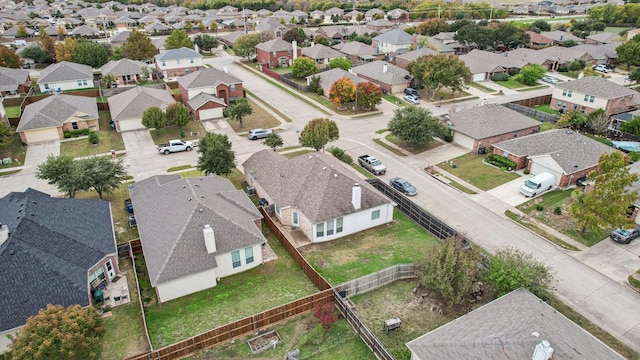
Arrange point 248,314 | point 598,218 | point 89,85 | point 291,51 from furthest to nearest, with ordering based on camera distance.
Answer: point 291,51 < point 89,85 < point 598,218 < point 248,314

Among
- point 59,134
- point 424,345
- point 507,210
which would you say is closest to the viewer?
point 424,345

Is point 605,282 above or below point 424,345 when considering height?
below

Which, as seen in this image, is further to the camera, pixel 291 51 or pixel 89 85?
pixel 291 51

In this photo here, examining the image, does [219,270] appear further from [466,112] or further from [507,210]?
[466,112]

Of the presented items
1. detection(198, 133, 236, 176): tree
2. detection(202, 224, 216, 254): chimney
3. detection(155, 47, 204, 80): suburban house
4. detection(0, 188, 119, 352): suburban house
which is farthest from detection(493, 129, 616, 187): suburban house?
detection(155, 47, 204, 80): suburban house

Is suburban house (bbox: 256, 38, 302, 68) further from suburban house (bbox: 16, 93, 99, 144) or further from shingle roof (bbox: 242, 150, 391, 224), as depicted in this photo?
shingle roof (bbox: 242, 150, 391, 224)

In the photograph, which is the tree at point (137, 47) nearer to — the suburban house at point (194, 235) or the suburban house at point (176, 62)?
the suburban house at point (176, 62)

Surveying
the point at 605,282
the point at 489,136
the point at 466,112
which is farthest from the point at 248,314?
the point at 466,112
